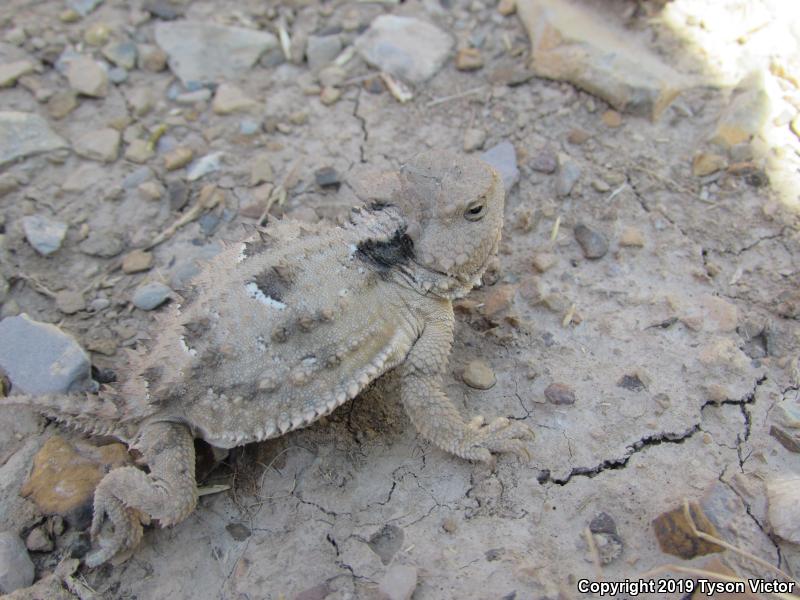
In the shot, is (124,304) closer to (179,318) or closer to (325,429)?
(179,318)

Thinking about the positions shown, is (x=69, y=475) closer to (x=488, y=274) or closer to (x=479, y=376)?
(x=479, y=376)

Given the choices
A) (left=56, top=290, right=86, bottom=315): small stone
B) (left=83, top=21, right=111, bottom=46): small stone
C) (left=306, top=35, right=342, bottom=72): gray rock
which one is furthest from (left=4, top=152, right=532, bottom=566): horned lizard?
(left=83, top=21, right=111, bottom=46): small stone

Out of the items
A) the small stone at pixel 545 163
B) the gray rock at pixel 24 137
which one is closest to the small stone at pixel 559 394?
the small stone at pixel 545 163

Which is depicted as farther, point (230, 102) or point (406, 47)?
point (406, 47)

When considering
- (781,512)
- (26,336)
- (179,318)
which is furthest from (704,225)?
(26,336)

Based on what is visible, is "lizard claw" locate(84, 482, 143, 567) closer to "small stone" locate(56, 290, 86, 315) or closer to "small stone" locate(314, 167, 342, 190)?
"small stone" locate(56, 290, 86, 315)

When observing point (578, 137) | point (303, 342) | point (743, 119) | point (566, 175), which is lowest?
point (303, 342)

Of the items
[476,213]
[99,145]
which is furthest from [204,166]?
[476,213]
